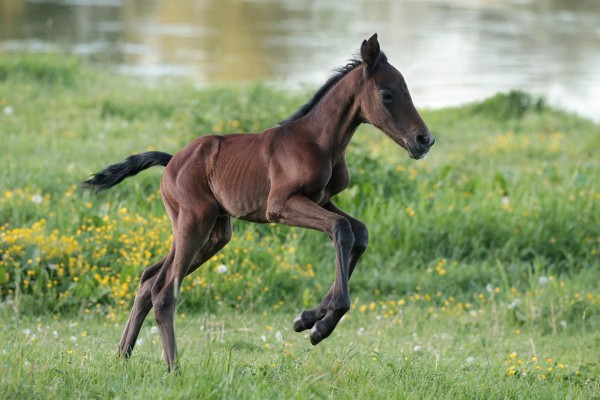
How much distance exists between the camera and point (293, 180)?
4.23m

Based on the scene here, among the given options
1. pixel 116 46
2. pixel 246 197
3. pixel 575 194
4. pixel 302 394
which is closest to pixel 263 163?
pixel 246 197

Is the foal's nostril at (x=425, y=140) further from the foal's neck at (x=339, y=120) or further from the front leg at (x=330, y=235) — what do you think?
the front leg at (x=330, y=235)

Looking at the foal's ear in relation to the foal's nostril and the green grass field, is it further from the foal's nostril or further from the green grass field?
the green grass field

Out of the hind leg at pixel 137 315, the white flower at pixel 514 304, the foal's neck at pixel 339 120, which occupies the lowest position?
the white flower at pixel 514 304

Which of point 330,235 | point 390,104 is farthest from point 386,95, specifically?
point 330,235

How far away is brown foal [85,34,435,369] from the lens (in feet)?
13.6

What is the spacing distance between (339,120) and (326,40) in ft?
46.2

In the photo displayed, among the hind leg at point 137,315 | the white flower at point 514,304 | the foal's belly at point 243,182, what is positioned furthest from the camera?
the white flower at point 514,304

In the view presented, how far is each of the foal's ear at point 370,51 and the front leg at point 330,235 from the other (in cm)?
63

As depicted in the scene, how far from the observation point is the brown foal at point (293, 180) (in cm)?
414

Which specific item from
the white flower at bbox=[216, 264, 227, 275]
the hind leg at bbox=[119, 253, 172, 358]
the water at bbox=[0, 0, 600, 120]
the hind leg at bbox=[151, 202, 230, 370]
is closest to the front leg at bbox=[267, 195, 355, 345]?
the hind leg at bbox=[151, 202, 230, 370]

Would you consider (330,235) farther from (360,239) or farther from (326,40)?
(326,40)

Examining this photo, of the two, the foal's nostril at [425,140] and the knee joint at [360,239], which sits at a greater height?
the foal's nostril at [425,140]

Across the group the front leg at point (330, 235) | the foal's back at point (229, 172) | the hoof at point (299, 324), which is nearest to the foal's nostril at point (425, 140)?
the front leg at point (330, 235)
